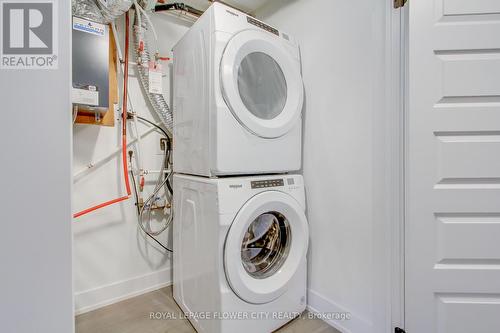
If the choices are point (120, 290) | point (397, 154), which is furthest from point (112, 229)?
point (397, 154)

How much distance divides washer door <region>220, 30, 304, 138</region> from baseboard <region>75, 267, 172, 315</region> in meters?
1.43

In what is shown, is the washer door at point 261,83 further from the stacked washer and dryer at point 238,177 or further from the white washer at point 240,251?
the white washer at point 240,251

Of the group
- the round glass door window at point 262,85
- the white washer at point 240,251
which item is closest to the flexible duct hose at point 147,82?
the white washer at point 240,251

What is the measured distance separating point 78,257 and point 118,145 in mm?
783

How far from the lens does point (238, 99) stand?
1310 mm

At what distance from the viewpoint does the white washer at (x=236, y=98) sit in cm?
128

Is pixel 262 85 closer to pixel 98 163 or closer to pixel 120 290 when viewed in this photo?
pixel 98 163

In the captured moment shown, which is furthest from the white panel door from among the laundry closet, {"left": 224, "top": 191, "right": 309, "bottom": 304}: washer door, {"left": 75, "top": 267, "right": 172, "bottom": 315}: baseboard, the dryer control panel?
{"left": 75, "top": 267, "right": 172, "bottom": 315}: baseboard

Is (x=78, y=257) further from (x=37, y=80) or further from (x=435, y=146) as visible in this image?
(x=435, y=146)

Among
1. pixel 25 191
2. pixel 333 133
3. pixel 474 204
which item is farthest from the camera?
pixel 333 133

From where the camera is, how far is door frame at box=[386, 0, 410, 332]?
4.11ft

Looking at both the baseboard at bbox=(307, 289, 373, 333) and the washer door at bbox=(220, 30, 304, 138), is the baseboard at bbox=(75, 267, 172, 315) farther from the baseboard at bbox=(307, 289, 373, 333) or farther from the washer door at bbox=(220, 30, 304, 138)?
the washer door at bbox=(220, 30, 304, 138)

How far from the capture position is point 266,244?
1605 mm

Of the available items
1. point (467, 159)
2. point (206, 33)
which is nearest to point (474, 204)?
point (467, 159)
